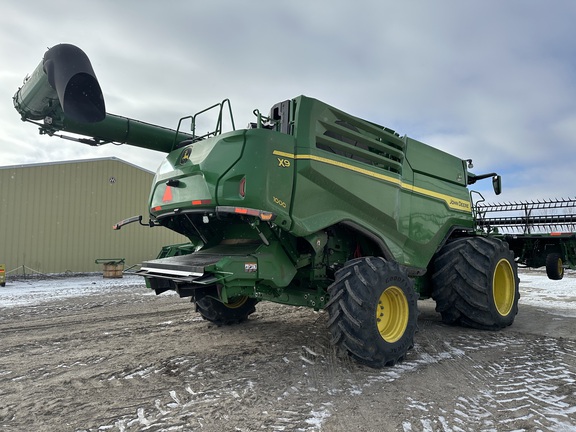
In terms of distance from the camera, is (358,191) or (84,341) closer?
(358,191)

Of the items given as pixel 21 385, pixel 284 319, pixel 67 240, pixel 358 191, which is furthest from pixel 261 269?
pixel 67 240

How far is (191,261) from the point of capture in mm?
4367

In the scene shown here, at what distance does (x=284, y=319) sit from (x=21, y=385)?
12.1ft

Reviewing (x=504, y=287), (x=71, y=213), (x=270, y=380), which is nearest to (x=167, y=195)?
(x=270, y=380)

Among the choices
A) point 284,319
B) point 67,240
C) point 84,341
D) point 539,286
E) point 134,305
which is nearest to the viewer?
point 84,341

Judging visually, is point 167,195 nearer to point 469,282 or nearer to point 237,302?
point 237,302

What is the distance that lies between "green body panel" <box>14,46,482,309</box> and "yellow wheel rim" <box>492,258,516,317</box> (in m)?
1.11

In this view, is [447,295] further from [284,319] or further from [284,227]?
[284,227]

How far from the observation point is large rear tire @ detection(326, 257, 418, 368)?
12.9 feet

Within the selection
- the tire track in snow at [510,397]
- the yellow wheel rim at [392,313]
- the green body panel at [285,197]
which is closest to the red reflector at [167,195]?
the green body panel at [285,197]

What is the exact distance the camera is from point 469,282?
5625 mm

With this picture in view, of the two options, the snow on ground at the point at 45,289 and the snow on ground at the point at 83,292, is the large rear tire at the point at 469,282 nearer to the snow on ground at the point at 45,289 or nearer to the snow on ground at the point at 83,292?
the snow on ground at the point at 83,292

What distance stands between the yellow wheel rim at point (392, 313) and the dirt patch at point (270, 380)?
1.32ft

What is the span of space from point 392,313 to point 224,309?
245 cm
